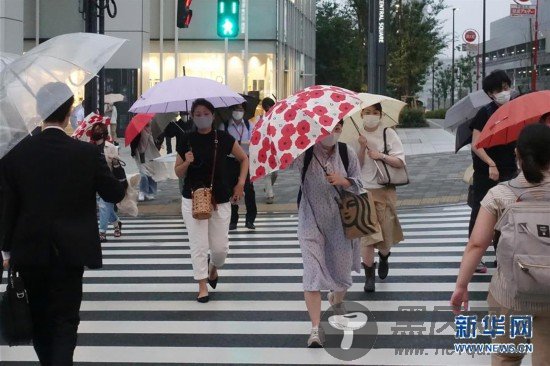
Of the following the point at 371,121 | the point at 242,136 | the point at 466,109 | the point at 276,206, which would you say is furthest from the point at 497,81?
the point at 276,206

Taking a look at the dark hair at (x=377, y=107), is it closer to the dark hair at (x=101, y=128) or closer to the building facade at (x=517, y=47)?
the dark hair at (x=101, y=128)

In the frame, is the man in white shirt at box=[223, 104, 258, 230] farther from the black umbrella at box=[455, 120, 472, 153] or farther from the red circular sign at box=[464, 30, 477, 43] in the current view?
the red circular sign at box=[464, 30, 477, 43]

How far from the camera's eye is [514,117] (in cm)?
535

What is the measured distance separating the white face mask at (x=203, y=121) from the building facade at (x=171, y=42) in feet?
89.4

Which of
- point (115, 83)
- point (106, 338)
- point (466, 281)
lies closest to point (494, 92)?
point (106, 338)

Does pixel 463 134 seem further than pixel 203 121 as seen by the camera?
Yes

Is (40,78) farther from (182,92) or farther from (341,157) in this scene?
(182,92)

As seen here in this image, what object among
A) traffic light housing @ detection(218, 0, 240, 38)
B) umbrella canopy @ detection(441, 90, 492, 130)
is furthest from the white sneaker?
traffic light housing @ detection(218, 0, 240, 38)

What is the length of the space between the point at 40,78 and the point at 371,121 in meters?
3.76

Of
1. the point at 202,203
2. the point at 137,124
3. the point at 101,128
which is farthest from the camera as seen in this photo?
the point at 137,124

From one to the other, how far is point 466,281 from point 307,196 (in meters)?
2.60

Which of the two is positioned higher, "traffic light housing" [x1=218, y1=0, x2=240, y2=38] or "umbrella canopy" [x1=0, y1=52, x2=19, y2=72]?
"traffic light housing" [x1=218, y1=0, x2=240, y2=38]

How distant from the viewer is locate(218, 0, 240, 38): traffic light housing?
17.7 m

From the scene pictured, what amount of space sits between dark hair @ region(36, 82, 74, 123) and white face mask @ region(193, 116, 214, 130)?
312 cm
